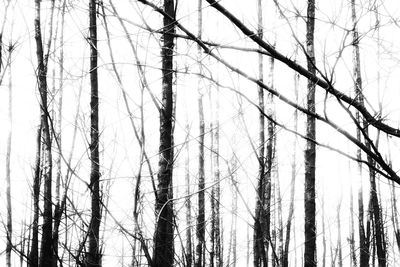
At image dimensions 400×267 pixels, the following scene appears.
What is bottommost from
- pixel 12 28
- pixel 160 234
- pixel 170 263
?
pixel 170 263

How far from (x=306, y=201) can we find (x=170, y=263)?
431 centimetres

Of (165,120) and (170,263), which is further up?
(165,120)

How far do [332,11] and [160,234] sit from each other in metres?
1.77

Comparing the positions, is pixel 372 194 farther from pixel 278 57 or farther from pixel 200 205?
pixel 278 57

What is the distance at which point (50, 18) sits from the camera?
27.9 ft

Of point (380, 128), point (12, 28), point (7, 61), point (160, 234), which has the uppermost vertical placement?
point (12, 28)

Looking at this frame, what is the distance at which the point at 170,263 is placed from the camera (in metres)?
2.75

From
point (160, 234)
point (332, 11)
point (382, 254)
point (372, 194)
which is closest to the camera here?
point (332, 11)

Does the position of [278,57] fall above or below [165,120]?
below

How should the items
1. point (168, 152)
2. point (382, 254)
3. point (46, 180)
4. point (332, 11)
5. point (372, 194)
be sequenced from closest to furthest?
point (332, 11)
point (168, 152)
point (46, 180)
point (382, 254)
point (372, 194)

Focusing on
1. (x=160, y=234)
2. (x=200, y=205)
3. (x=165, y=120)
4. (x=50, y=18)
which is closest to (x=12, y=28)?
(x=165, y=120)

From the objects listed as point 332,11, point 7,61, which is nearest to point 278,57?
point 332,11

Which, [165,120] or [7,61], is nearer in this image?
[165,120]

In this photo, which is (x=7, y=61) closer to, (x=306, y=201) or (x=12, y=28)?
(x=12, y=28)
